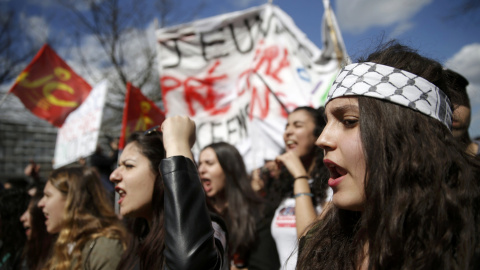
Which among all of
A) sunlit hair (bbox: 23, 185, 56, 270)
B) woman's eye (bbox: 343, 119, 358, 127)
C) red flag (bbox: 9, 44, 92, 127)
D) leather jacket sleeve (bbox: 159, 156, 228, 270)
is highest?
red flag (bbox: 9, 44, 92, 127)

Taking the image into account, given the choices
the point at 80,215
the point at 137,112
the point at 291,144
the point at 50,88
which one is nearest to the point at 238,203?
the point at 291,144

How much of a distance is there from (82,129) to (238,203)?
2.99m

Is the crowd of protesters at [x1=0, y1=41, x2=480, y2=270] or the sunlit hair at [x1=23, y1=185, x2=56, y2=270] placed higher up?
the crowd of protesters at [x1=0, y1=41, x2=480, y2=270]

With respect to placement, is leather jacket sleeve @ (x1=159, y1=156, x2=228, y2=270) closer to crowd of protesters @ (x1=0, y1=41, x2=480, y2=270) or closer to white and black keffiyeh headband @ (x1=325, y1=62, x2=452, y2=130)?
crowd of protesters @ (x1=0, y1=41, x2=480, y2=270)

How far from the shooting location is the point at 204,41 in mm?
5180

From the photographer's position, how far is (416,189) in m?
1.10

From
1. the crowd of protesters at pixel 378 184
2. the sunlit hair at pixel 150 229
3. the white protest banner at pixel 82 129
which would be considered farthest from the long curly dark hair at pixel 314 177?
the white protest banner at pixel 82 129

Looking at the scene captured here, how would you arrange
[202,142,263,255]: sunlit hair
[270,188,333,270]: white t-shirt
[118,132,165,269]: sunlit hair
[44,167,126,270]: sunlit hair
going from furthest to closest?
1. [202,142,263,255]: sunlit hair
2. [44,167,126,270]: sunlit hair
3. [270,188,333,270]: white t-shirt
4. [118,132,165,269]: sunlit hair

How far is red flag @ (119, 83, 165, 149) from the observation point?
4590 millimetres

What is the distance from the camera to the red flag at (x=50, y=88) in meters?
5.38

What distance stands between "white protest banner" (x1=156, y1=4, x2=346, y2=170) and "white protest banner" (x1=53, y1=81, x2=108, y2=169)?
851 mm

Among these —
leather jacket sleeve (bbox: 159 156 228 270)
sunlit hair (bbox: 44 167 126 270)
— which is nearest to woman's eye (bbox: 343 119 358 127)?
leather jacket sleeve (bbox: 159 156 228 270)

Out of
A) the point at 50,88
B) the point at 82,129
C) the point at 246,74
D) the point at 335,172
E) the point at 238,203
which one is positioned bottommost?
the point at 238,203

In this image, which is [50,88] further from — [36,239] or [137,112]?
[36,239]
